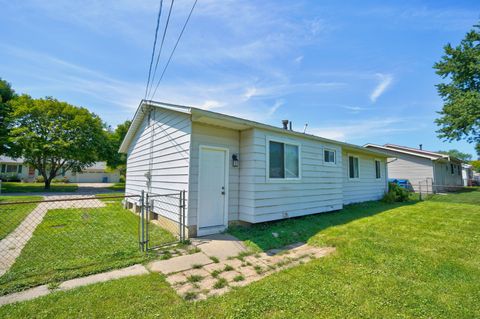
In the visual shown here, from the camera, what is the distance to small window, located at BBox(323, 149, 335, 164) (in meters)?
7.90

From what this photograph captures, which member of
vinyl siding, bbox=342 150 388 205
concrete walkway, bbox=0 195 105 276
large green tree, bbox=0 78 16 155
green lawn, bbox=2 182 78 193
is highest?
large green tree, bbox=0 78 16 155

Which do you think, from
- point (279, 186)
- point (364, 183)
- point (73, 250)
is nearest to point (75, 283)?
point (73, 250)

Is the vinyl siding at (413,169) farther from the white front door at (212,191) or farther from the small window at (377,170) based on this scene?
the white front door at (212,191)

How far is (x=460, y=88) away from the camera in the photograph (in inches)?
658

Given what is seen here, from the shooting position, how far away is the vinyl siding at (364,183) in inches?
384

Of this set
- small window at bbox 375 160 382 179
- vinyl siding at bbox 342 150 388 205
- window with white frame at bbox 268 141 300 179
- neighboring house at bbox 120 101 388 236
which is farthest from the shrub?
window with white frame at bbox 268 141 300 179

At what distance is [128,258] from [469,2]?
11.5 meters

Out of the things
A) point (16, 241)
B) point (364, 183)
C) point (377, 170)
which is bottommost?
point (16, 241)

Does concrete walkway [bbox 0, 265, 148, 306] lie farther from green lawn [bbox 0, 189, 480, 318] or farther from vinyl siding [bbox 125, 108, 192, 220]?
vinyl siding [bbox 125, 108, 192, 220]

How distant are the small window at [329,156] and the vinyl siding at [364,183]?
174 centimetres

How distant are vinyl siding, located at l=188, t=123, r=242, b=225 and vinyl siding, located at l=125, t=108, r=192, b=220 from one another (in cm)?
16

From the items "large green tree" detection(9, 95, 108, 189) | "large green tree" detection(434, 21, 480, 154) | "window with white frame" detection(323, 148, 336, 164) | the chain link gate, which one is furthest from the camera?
"large green tree" detection(9, 95, 108, 189)

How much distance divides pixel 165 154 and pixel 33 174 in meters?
33.6

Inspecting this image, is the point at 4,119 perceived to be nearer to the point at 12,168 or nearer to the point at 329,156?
the point at 12,168
